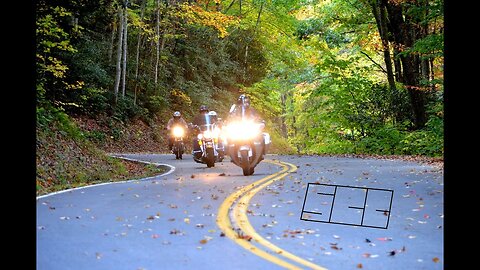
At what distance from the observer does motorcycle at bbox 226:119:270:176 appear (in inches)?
587

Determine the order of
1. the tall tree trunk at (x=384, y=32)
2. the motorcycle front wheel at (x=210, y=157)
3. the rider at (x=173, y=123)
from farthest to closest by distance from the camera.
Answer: the tall tree trunk at (x=384, y=32) → the rider at (x=173, y=123) → the motorcycle front wheel at (x=210, y=157)

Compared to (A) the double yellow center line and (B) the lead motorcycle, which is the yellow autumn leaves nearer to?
(B) the lead motorcycle

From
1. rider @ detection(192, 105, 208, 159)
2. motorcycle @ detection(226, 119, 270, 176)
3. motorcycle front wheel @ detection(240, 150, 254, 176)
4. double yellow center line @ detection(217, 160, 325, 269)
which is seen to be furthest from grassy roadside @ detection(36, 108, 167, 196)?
double yellow center line @ detection(217, 160, 325, 269)

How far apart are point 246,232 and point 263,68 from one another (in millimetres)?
36772

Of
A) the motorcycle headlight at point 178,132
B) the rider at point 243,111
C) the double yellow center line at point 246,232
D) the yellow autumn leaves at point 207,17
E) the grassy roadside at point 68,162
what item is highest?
the yellow autumn leaves at point 207,17

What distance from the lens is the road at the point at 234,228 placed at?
5762 mm

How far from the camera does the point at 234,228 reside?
751 cm

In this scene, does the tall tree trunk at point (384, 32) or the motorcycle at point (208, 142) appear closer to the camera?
the motorcycle at point (208, 142)

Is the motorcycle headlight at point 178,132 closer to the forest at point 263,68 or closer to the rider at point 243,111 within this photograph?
the forest at point 263,68

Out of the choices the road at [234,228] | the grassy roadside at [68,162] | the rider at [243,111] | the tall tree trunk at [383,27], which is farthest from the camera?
the tall tree trunk at [383,27]

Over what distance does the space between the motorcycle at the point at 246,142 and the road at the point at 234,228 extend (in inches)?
83.3

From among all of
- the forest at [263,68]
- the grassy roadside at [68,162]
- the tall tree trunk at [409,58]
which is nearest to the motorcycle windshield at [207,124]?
the grassy roadside at [68,162]

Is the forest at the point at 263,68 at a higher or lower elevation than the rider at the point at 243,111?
higher
